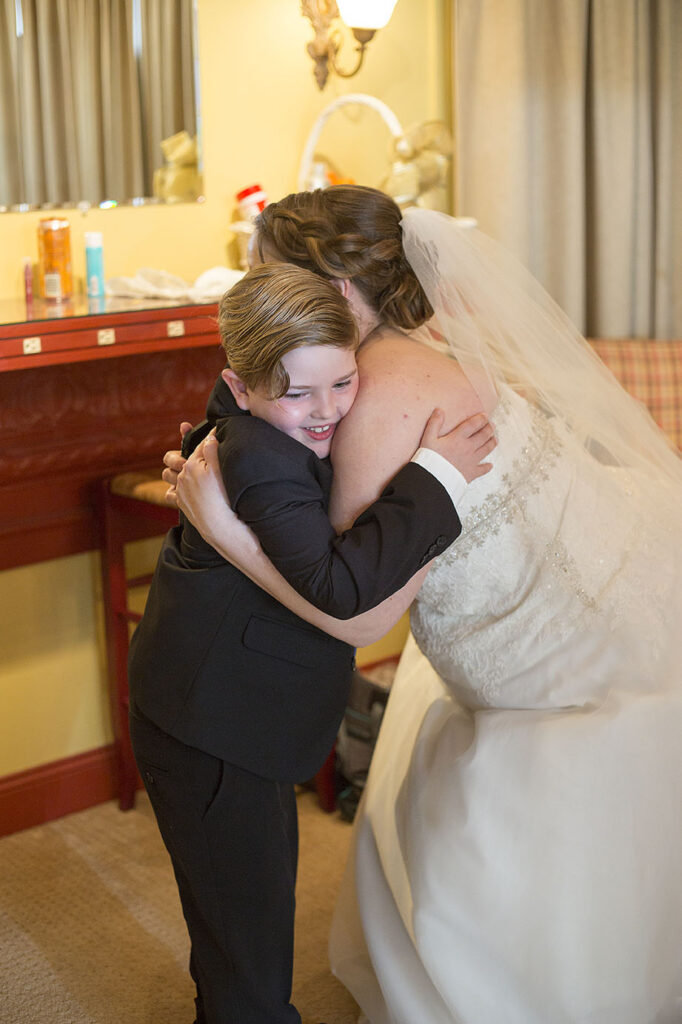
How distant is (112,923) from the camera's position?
2211mm

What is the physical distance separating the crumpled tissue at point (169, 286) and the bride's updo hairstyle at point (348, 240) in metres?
0.81

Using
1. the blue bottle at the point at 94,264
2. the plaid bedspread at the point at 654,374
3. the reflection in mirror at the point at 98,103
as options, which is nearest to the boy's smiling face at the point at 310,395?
the blue bottle at the point at 94,264

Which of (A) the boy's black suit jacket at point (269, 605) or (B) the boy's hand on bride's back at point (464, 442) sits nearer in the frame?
(A) the boy's black suit jacket at point (269, 605)

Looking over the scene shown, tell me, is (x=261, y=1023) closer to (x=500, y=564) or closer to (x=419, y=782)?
(x=419, y=782)

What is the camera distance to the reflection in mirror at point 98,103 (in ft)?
7.39

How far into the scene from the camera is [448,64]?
3029 mm

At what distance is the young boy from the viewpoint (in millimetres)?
1256

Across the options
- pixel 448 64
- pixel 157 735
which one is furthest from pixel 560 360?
pixel 448 64

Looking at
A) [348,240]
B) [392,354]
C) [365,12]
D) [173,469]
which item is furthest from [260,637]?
[365,12]

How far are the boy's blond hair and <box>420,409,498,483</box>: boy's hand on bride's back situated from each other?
0.52ft

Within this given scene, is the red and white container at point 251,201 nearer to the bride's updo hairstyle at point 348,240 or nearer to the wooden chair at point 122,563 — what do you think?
the wooden chair at point 122,563

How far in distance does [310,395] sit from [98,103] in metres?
1.40

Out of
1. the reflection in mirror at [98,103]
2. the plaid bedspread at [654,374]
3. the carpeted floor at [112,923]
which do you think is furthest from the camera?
the plaid bedspread at [654,374]

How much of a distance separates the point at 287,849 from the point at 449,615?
42 cm
